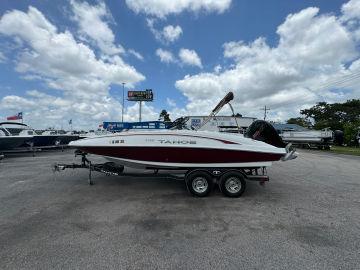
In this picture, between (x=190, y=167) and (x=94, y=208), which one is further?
(x=190, y=167)

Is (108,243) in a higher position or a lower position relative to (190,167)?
lower

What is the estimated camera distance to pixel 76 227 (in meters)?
3.98

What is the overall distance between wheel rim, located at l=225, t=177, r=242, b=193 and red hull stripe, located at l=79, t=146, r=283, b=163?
1.44 feet

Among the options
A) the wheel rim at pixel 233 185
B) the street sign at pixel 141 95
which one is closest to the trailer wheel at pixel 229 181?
the wheel rim at pixel 233 185

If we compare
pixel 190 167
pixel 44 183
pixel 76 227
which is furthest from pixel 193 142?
pixel 44 183

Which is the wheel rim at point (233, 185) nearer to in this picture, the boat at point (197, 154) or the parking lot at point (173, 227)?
the boat at point (197, 154)

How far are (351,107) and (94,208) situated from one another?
56642 millimetres

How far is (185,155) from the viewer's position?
19.7 ft

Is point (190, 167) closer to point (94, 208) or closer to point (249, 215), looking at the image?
point (249, 215)

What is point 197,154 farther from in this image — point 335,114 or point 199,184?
point 335,114

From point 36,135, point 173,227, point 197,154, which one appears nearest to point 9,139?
point 36,135

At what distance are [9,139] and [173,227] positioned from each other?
12.0 meters

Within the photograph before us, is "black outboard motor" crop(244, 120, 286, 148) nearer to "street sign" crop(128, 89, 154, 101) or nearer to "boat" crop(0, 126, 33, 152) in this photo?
"boat" crop(0, 126, 33, 152)

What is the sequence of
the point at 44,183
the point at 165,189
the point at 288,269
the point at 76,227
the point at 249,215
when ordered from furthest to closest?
the point at 44,183 → the point at 165,189 → the point at 249,215 → the point at 76,227 → the point at 288,269
